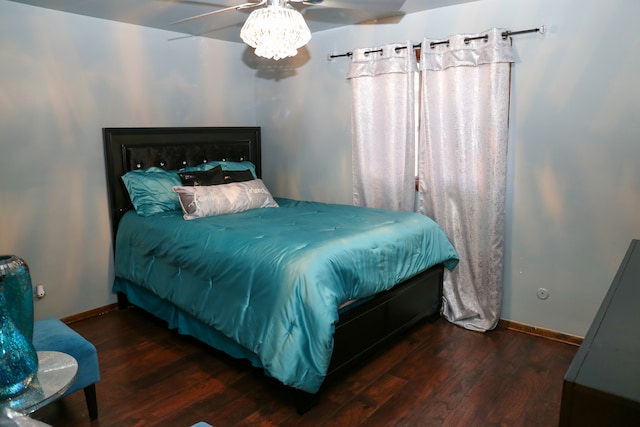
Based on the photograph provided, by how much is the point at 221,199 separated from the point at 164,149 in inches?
33.1

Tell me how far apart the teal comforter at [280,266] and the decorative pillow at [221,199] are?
11 cm

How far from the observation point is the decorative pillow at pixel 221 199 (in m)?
3.13

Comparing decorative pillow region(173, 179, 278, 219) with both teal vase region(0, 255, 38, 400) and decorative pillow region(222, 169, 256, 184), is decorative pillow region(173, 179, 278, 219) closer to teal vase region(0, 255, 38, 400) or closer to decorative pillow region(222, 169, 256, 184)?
decorative pillow region(222, 169, 256, 184)

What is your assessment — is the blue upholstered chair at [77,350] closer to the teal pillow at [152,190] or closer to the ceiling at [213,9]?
the teal pillow at [152,190]

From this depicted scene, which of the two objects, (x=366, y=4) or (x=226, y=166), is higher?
(x=366, y=4)

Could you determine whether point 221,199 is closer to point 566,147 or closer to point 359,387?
point 359,387

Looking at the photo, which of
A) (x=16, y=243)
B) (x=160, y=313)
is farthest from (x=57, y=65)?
(x=160, y=313)

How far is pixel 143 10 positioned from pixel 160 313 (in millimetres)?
2157

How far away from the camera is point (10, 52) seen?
9.42 feet

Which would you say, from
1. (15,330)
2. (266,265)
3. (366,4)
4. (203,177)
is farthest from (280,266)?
(366,4)

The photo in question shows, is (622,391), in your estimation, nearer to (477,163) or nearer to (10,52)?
(477,163)

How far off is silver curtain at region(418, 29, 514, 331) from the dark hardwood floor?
0.33 metres

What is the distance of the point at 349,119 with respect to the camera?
12.4 feet

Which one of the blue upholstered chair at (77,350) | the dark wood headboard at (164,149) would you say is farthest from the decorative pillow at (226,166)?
the blue upholstered chair at (77,350)
